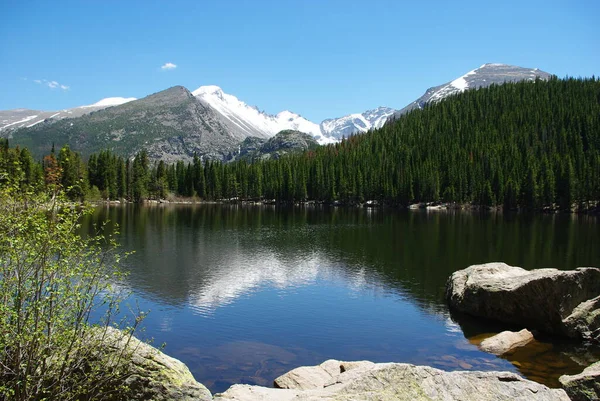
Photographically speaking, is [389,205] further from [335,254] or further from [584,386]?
[584,386]

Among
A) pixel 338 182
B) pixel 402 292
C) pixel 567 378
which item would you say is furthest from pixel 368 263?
pixel 338 182

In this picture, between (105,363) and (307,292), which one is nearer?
(105,363)

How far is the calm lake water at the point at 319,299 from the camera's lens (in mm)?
22797

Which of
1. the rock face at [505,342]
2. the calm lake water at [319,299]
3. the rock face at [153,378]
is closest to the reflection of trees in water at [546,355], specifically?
the calm lake water at [319,299]

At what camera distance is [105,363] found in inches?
463

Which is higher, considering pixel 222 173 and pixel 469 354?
pixel 222 173

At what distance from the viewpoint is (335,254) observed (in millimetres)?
55750

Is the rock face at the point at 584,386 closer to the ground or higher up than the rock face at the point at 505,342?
higher up

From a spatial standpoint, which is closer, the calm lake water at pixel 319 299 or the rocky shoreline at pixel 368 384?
the rocky shoreline at pixel 368 384

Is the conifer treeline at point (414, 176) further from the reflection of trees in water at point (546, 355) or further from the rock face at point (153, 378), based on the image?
the rock face at point (153, 378)

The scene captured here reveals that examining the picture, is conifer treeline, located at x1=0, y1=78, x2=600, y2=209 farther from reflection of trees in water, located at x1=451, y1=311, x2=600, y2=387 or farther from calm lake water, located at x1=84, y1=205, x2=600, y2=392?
reflection of trees in water, located at x1=451, y1=311, x2=600, y2=387

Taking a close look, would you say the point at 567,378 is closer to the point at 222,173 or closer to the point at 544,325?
the point at 544,325

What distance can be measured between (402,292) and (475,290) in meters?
7.99

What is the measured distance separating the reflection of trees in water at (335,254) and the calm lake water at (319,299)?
0.52 feet
